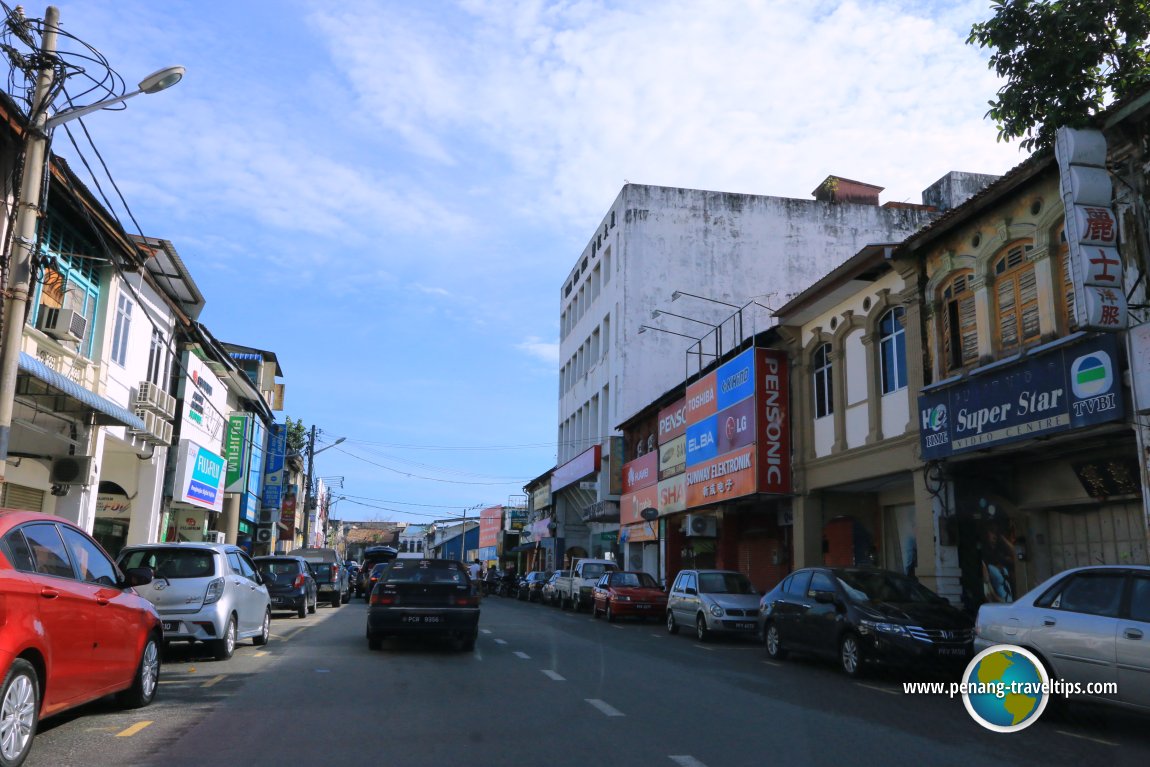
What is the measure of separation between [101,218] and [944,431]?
16618 mm

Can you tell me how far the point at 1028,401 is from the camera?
15.3 metres

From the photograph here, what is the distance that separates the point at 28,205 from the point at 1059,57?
507 inches

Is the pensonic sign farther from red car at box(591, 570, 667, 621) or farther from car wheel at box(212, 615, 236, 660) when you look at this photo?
car wheel at box(212, 615, 236, 660)

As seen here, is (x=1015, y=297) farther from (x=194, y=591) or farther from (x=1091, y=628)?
(x=194, y=591)

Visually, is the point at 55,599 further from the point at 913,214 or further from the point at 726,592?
the point at 913,214

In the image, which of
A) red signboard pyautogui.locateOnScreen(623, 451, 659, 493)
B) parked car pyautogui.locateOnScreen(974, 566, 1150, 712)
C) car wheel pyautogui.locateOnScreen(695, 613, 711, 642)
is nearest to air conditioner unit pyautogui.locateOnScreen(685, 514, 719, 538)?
red signboard pyautogui.locateOnScreen(623, 451, 659, 493)

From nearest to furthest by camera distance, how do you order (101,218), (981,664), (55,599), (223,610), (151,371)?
(55,599), (981,664), (223,610), (101,218), (151,371)

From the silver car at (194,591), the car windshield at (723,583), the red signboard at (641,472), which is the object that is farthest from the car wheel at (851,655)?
the red signboard at (641,472)

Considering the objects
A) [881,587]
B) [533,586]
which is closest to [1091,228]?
[881,587]

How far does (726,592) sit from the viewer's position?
2045 cm

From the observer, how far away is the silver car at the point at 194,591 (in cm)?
1261

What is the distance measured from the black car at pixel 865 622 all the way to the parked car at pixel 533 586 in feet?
89.4

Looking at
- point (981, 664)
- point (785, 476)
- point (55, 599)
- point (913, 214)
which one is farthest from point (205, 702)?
point (913, 214)

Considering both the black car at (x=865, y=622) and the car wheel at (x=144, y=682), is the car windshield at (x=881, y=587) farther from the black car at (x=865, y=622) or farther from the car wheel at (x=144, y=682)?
the car wheel at (x=144, y=682)
